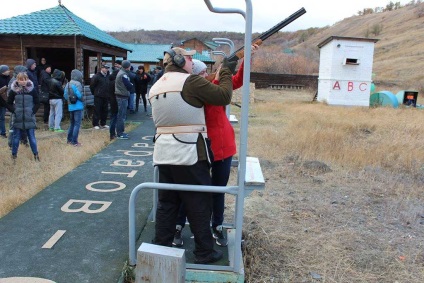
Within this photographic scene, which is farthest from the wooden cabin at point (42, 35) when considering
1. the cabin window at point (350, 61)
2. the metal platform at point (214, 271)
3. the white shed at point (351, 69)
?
the cabin window at point (350, 61)

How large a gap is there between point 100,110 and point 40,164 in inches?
133

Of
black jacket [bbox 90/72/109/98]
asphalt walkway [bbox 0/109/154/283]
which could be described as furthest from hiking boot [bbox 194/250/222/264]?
black jacket [bbox 90/72/109/98]

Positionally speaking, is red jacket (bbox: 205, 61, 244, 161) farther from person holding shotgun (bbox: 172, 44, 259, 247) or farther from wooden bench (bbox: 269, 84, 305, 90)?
wooden bench (bbox: 269, 84, 305, 90)

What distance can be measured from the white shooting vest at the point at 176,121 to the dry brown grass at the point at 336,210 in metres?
1.25

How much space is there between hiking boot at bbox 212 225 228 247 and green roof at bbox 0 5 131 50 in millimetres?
8827

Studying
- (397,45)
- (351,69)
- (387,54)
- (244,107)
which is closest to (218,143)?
(244,107)

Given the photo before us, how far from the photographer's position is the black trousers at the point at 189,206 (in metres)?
2.84

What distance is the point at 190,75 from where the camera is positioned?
8.98 feet

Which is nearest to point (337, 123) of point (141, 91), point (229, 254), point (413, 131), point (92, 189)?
point (413, 131)

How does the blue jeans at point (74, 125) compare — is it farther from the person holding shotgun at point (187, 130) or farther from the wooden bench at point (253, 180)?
the wooden bench at point (253, 180)

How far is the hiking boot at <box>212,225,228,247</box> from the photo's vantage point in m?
3.41

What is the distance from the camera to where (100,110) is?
958cm

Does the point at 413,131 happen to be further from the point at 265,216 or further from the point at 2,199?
the point at 2,199

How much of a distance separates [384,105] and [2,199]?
671 inches
